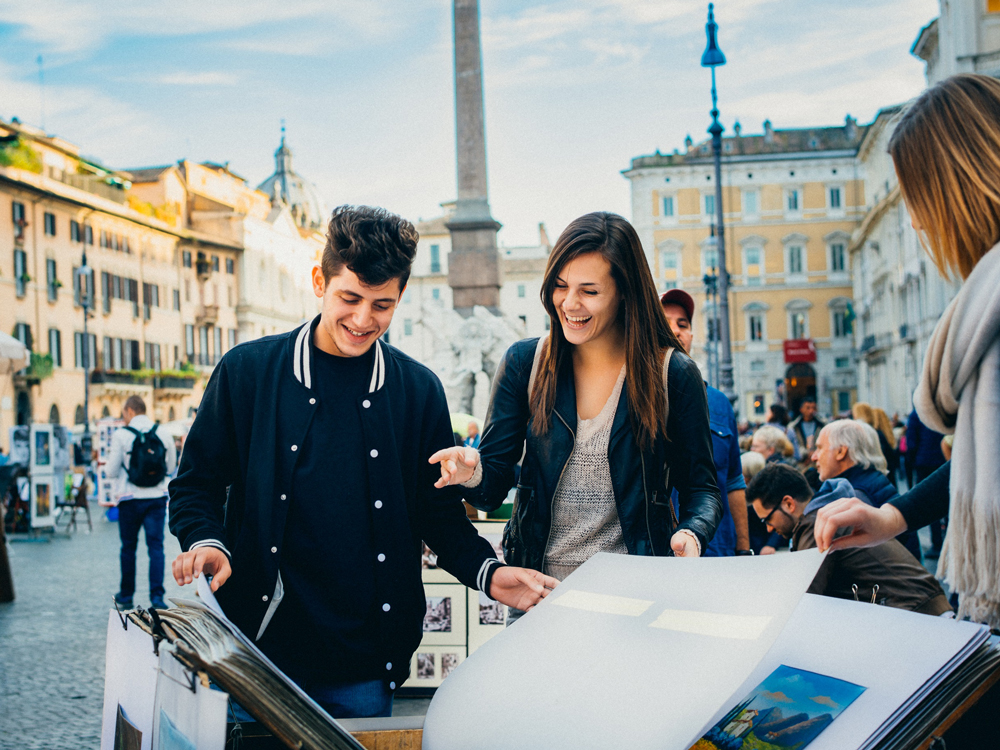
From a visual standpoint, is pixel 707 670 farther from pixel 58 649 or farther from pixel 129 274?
pixel 129 274

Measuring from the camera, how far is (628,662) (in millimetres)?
1298

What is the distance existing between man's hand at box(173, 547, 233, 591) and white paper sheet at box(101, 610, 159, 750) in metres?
0.38

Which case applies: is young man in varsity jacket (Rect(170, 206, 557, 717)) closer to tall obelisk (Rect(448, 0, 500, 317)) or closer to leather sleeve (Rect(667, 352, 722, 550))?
leather sleeve (Rect(667, 352, 722, 550))

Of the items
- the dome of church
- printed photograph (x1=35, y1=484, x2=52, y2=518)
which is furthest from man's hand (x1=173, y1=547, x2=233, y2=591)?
the dome of church

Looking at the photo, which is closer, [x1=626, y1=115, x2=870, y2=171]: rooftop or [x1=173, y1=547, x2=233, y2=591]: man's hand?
[x1=173, y1=547, x2=233, y2=591]: man's hand

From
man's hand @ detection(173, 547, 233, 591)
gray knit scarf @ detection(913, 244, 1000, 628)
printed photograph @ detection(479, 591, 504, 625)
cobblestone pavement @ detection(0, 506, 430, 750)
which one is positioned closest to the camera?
gray knit scarf @ detection(913, 244, 1000, 628)

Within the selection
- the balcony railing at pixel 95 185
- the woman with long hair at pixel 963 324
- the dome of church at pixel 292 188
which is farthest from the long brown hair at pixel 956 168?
the dome of church at pixel 292 188

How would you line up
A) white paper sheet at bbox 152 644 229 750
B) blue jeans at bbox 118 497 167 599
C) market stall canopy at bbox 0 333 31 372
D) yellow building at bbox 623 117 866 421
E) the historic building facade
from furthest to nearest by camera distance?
yellow building at bbox 623 117 866 421 → the historic building facade → market stall canopy at bbox 0 333 31 372 → blue jeans at bbox 118 497 167 599 → white paper sheet at bbox 152 644 229 750

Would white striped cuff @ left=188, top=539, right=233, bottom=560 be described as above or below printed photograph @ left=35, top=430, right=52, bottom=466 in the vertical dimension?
above

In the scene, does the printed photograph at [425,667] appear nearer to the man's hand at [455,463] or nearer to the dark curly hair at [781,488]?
the dark curly hair at [781,488]

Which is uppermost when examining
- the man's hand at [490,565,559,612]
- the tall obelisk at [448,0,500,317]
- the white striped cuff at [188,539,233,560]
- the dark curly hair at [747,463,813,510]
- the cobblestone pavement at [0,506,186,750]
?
the tall obelisk at [448,0,500,317]

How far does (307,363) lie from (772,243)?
6301cm

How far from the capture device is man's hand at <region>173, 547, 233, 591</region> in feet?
6.01

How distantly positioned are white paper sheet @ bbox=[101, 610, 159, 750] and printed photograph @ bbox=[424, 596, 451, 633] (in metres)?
3.63
